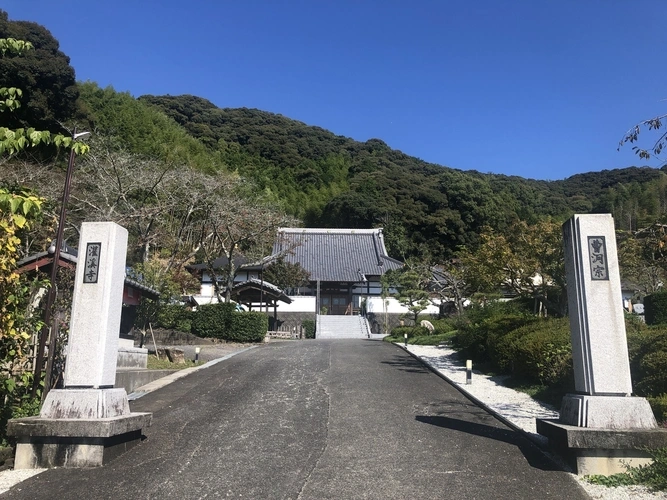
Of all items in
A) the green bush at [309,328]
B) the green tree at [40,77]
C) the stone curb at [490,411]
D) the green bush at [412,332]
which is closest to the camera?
the stone curb at [490,411]

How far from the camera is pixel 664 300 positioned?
16.9 meters

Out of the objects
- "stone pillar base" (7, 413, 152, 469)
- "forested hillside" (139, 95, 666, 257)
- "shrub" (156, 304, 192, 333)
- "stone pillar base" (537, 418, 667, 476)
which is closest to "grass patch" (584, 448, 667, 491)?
"stone pillar base" (537, 418, 667, 476)

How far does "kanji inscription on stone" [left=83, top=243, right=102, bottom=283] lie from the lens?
6266 mm

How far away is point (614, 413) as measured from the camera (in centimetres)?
536

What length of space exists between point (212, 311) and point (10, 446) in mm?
16569

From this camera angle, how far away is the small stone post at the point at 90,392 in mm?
5582

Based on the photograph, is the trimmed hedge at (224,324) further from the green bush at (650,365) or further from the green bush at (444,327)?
the green bush at (650,365)

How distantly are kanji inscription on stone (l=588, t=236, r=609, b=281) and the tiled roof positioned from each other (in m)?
28.5

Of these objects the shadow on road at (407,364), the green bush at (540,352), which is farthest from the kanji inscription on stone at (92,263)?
the shadow on road at (407,364)

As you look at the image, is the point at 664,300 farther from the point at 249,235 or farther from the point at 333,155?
the point at 333,155

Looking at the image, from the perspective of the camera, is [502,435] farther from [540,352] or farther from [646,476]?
[540,352]

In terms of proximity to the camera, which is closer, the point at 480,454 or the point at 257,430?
the point at 480,454

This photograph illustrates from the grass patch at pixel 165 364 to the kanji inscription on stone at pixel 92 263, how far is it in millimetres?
7712

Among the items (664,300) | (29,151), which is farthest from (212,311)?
(664,300)
